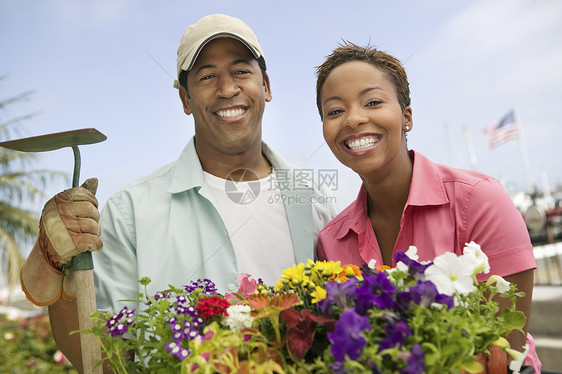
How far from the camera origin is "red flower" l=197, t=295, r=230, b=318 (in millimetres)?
1224

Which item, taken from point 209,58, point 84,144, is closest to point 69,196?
point 84,144

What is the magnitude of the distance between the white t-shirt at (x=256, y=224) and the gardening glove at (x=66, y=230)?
87 centimetres

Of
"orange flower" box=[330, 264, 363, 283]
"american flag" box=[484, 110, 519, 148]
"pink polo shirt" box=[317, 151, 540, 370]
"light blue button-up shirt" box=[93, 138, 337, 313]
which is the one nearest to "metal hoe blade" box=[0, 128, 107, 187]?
"light blue button-up shirt" box=[93, 138, 337, 313]

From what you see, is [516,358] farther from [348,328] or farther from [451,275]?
[348,328]

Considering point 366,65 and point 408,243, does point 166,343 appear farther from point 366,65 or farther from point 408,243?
point 366,65

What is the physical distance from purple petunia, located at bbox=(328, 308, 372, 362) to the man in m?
1.21

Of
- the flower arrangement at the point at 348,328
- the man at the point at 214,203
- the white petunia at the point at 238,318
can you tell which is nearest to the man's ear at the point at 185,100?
the man at the point at 214,203

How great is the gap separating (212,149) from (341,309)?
1686 millimetres

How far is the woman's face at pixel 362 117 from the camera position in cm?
189

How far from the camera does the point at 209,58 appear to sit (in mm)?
2445

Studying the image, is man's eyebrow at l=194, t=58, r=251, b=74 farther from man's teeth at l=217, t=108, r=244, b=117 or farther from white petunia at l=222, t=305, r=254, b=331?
white petunia at l=222, t=305, r=254, b=331

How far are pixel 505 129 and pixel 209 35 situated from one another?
22.7m

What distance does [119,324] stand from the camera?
128 cm

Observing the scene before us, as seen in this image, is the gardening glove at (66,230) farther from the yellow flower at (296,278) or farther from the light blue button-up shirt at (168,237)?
the yellow flower at (296,278)
